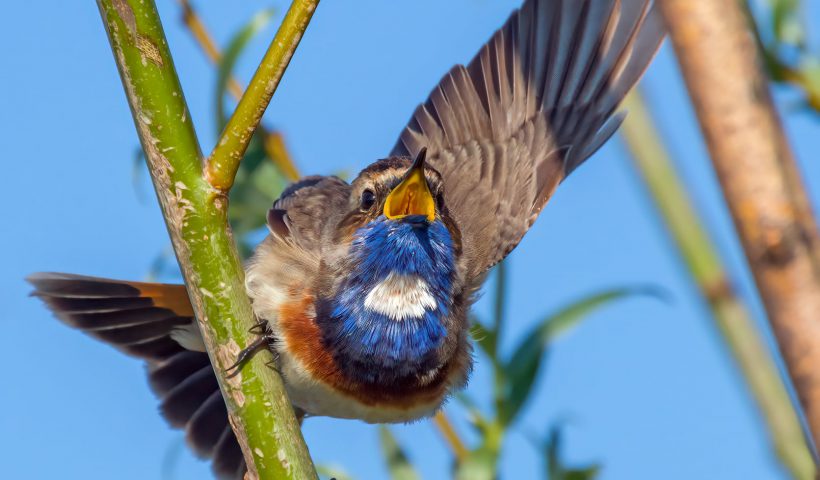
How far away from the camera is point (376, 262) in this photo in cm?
407

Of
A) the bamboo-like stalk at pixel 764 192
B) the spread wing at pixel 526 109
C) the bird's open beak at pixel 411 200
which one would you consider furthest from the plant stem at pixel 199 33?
the bamboo-like stalk at pixel 764 192

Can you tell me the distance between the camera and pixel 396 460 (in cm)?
367

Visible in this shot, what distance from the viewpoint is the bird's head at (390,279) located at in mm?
4051

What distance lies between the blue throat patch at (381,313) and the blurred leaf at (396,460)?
0.38m

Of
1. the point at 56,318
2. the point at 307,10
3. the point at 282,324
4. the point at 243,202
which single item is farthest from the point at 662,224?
the point at 56,318

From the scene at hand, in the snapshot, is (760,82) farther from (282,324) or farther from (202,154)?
(282,324)

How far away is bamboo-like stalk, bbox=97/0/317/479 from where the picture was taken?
2.29 m

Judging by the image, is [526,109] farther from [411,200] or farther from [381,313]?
[381,313]

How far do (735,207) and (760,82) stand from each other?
18cm

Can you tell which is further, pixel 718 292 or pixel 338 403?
pixel 338 403

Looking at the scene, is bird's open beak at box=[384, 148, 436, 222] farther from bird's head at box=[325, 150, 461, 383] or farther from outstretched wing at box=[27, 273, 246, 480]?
outstretched wing at box=[27, 273, 246, 480]

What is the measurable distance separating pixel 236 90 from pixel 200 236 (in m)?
1.92

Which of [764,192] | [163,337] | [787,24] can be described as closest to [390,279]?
[163,337]

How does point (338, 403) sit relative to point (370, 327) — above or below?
below
